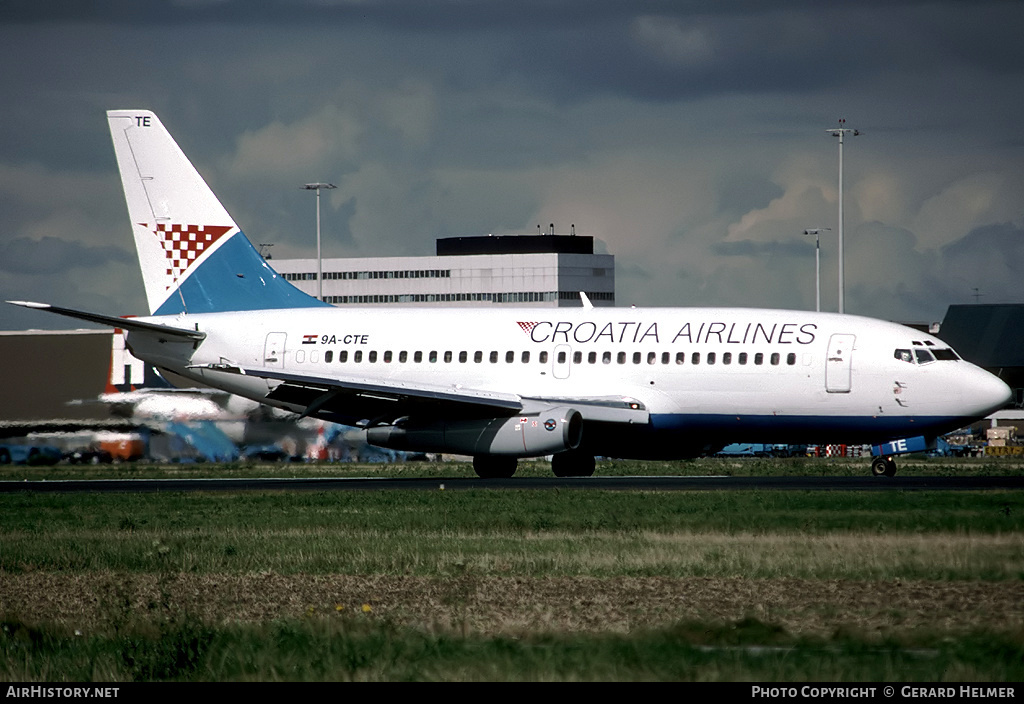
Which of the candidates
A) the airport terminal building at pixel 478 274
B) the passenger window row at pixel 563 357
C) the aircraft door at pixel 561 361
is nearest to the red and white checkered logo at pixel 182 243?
the passenger window row at pixel 563 357

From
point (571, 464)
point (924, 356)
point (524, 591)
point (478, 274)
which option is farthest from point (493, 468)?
point (478, 274)

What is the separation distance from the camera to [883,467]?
3631cm

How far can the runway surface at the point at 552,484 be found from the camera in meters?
31.6

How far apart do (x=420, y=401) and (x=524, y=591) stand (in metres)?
21.8

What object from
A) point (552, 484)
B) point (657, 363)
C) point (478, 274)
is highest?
point (478, 274)

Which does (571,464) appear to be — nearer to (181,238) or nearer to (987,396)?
(987,396)

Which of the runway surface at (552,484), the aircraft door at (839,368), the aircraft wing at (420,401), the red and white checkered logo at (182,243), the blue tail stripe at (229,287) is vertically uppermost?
the red and white checkered logo at (182,243)

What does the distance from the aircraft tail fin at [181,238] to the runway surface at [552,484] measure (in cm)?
660

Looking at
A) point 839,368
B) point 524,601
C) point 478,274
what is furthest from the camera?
point 478,274

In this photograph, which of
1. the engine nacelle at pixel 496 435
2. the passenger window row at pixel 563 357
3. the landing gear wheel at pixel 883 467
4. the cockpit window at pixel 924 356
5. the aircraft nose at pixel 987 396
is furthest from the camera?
the landing gear wheel at pixel 883 467

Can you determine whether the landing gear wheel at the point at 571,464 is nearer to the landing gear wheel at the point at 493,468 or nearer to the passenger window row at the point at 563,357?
the landing gear wheel at the point at 493,468

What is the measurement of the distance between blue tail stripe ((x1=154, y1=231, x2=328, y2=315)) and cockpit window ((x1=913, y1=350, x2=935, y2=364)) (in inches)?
695
